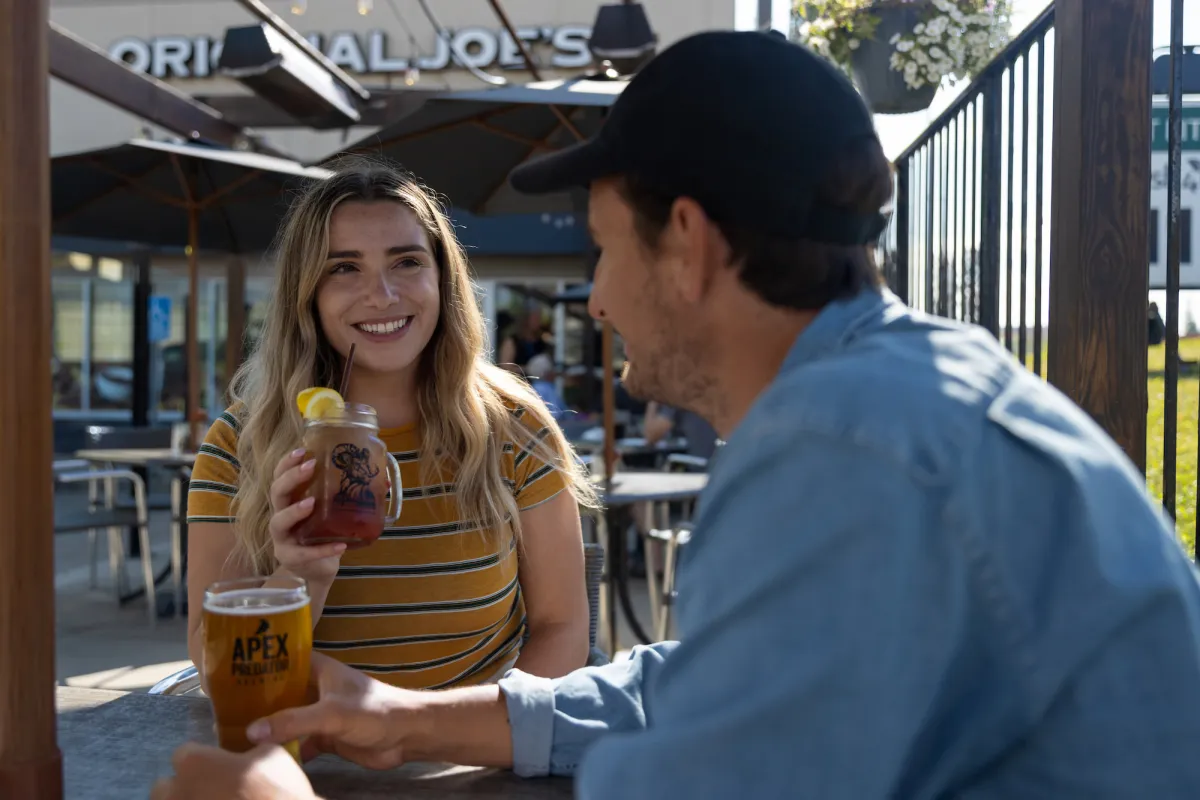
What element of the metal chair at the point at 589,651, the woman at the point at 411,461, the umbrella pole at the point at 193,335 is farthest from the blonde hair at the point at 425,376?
the umbrella pole at the point at 193,335

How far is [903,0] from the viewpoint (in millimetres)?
3650

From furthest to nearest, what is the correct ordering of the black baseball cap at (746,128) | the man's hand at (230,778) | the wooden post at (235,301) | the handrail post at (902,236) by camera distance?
the wooden post at (235,301) → the handrail post at (902,236) → the man's hand at (230,778) → the black baseball cap at (746,128)

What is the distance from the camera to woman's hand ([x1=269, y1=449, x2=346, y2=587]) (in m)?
1.38

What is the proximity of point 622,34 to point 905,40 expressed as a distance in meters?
3.09

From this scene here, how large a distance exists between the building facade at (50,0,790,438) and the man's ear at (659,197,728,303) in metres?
9.19

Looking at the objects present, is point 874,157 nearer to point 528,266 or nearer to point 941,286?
point 941,286

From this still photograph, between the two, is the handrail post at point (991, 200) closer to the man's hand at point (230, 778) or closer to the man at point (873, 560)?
the man at point (873, 560)

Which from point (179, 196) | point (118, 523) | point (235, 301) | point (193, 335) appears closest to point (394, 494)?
point (118, 523)

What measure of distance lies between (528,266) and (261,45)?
5.51m

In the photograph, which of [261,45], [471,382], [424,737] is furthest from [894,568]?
[261,45]

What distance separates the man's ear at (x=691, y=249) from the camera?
35.0 inches

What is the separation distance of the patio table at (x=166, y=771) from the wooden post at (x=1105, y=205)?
1495 mm

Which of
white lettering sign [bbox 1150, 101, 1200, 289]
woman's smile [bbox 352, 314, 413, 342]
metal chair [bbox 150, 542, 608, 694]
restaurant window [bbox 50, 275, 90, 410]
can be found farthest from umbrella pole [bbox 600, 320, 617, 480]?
restaurant window [bbox 50, 275, 90, 410]

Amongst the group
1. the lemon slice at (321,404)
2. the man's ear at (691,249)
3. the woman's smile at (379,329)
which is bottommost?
the lemon slice at (321,404)
